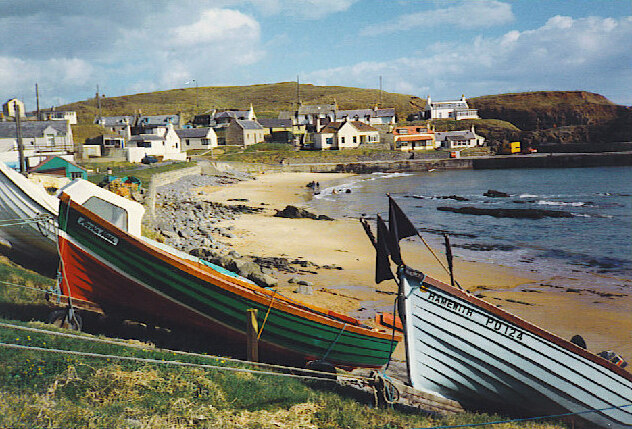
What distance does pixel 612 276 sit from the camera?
20641 millimetres

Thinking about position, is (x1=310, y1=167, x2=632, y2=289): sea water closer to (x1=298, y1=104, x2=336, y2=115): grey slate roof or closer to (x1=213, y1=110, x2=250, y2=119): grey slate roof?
(x1=298, y1=104, x2=336, y2=115): grey slate roof

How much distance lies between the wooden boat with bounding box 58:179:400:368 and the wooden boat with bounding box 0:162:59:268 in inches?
106

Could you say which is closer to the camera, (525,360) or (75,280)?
(525,360)

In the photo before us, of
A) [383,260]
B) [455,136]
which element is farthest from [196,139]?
[383,260]

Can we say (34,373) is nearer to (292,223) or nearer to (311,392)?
(311,392)

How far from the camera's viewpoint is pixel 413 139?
9688 centimetres

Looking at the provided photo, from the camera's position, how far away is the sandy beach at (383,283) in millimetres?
14883

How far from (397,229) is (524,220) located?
102 ft

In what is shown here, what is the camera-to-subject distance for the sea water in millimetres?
23750

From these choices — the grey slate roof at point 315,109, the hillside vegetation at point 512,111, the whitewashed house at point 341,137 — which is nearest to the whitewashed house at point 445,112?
the hillside vegetation at point 512,111

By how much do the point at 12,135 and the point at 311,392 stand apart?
5338 cm

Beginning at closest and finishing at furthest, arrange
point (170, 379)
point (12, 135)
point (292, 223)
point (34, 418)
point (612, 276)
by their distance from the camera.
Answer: point (34, 418), point (170, 379), point (612, 276), point (292, 223), point (12, 135)

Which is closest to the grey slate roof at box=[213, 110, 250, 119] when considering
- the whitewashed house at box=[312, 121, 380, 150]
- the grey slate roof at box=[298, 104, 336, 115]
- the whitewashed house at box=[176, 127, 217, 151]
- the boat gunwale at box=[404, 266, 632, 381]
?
the grey slate roof at box=[298, 104, 336, 115]

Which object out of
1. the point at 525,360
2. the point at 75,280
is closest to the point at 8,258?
the point at 75,280
